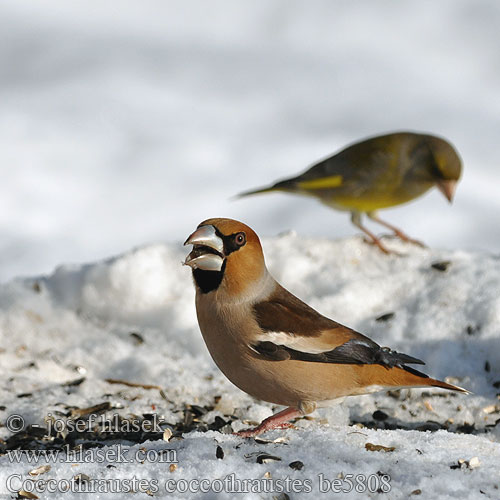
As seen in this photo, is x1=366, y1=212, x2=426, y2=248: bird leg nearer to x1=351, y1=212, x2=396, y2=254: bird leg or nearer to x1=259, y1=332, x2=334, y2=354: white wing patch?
x1=351, y1=212, x2=396, y2=254: bird leg

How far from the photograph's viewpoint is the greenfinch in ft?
19.8

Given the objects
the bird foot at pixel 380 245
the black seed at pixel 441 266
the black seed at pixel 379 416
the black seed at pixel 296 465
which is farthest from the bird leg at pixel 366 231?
the black seed at pixel 296 465

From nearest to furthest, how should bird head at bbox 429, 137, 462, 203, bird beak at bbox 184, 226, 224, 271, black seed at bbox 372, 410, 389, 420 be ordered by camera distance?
bird beak at bbox 184, 226, 224, 271 → black seed at bbox 372, 410, 389, 420 → bird head at bbox 429, 137, 462, 203

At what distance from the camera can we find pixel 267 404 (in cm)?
406

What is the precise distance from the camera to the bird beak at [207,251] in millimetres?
2951

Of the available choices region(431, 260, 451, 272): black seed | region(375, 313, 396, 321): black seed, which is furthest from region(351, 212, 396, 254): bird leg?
region(375, 313, 396, 321): black seed

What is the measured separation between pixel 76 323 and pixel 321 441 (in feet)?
8.13

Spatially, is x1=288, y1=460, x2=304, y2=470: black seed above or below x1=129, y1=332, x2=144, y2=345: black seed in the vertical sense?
below

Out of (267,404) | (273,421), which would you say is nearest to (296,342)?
(273,421)

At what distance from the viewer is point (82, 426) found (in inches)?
147

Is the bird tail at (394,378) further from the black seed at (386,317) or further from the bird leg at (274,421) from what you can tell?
the black seed at (386,317)

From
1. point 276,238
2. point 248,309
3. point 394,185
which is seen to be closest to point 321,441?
point 248,309

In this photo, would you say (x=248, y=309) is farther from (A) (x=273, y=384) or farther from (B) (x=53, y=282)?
(B) (x=53, y=282)

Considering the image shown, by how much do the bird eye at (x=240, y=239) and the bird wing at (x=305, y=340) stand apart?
0.24m
